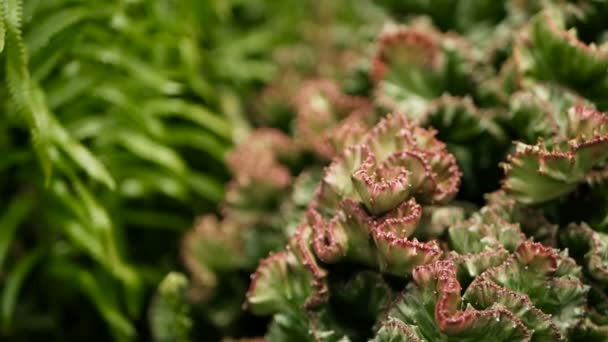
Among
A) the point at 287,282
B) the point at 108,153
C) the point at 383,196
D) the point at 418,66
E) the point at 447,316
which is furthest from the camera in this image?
the point at 108,153

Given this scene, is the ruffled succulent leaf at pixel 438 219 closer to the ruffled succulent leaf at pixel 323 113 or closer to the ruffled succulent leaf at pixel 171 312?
the ruffled succulent leaf at pixel 323 113

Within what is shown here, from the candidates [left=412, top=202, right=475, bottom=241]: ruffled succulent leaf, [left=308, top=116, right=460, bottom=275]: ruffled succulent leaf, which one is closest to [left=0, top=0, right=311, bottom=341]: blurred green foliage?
[left=308, top=116, right=460, bottom=275]: ruffled succulent leaf

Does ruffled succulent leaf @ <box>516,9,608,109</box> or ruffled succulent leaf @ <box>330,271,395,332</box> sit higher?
ruffled succulent leaf @ <box>516,9,608,109</box>

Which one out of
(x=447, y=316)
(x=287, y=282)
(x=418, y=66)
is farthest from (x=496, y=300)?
(x=418, y=66)

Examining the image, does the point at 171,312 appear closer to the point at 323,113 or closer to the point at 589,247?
the point at 323,113

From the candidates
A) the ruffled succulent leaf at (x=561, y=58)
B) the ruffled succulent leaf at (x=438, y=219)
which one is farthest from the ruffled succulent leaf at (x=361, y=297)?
the ruffled succulent leaf at (x=561, y=58)

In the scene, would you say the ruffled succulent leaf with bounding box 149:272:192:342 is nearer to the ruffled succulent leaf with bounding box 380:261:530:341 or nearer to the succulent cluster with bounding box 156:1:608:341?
the succulent cluster with bounding box 156:1:608:341
